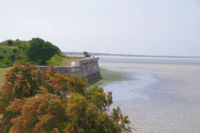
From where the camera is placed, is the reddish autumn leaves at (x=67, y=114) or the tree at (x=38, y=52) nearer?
the reddish autumn leaves at (x=67, y=114)

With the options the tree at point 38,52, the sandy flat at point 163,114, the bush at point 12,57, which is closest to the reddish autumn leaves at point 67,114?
the sandy flat at point 163,114

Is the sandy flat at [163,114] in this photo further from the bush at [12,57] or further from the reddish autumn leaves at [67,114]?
the bush at [12,57]

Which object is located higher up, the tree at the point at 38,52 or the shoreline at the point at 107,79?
the tree at the point at 38,52

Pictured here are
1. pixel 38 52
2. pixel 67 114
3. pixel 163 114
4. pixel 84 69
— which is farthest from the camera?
pixel 38 52

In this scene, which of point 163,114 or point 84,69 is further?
point 84,69

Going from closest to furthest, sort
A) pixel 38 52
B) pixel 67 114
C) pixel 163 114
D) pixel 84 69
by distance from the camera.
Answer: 1. pixel 67 114
2. pixel 163 114
3. pixel 84 69
4. pixel 38 52

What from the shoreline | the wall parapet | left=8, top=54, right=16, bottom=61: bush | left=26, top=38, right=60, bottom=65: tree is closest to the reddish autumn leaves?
the wall parapet

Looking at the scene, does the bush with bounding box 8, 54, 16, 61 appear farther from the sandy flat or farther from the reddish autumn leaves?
the reddish autumn leaves

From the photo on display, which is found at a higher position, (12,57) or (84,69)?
(12,57)

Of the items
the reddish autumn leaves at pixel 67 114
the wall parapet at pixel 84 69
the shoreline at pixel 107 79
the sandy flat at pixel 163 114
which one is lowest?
the shoreline at pixel 107 79

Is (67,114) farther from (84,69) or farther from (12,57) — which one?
(12,57)

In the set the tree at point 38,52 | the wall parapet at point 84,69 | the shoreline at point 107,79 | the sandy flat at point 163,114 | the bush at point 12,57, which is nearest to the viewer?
the sandy flat at point 163,114

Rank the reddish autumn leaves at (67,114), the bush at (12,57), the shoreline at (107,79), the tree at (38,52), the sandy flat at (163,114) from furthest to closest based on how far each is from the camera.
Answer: the bush at (12,57)
the tree at (38,52)
the shoreline at (107,79)
the sandy flat at (163,114)
the reddish autumn leaves at (67,114)

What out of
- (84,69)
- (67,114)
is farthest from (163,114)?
(84,69)
